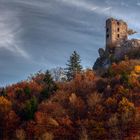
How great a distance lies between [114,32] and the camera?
14362cm

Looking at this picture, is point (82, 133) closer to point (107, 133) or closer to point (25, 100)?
point (107, 133)

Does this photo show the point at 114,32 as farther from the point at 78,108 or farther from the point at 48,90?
the point at 78,108

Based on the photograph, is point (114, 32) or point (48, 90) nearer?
point (48, 90)

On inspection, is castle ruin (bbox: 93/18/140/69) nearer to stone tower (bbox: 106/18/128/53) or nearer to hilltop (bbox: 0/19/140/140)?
stone tower (bbox: 106/18/128/53)

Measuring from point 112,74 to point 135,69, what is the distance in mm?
7514

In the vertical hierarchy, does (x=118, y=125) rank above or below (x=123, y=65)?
below

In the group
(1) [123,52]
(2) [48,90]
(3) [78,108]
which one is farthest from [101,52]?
(3) [78,108]

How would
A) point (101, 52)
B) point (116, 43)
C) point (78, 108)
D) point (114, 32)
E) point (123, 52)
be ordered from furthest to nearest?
point (101, 52), point (114, 32), point (123, 52), point (116, 43), point (78, 108)

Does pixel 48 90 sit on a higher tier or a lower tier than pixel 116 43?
lower

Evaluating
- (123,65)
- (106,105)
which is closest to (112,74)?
(123,65)

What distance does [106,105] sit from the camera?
10781 cm

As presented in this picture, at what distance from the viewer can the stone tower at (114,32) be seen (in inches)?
5600

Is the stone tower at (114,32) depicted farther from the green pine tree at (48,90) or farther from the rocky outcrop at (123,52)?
the green pine tree at (48,90)

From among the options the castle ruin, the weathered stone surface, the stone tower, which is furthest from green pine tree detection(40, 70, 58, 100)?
the stone tower
